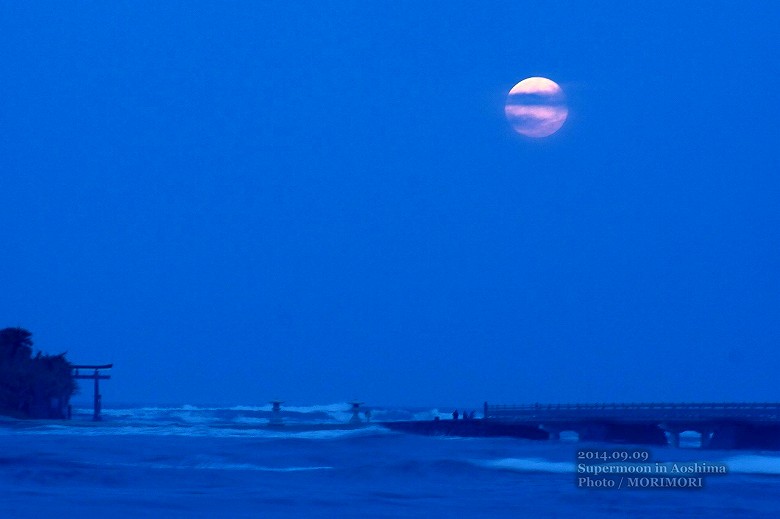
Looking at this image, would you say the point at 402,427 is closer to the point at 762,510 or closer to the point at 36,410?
the point at 36,410

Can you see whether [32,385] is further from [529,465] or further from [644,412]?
[529,465]

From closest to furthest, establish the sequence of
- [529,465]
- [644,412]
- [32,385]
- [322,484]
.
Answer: [322,484], [529,465], [644,412], [32,385]

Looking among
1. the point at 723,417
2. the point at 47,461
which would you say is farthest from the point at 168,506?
the point at 723,417

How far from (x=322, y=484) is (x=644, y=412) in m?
31.7

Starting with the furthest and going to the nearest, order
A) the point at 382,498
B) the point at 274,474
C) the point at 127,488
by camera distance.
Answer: the point at 274,474
the point at 127,488
the point at 382,498

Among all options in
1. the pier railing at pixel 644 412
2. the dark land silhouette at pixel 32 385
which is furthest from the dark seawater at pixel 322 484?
the dark land silhouette at pixel 32 385

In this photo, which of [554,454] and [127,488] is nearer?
[127,488]

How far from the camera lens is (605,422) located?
54000 mm

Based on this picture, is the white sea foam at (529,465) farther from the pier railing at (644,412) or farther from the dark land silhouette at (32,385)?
the dark land silhouette at (32,385)

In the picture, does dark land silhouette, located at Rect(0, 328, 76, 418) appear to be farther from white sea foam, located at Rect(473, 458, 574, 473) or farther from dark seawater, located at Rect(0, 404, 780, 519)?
white sea foam, located at Rect(473, 458, 574, 473)

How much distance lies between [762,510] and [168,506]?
37.8 ft

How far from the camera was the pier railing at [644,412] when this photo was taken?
48.6 metres

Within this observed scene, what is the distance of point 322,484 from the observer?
24.4 meters

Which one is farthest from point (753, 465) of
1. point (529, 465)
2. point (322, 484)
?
point (322, 484)
